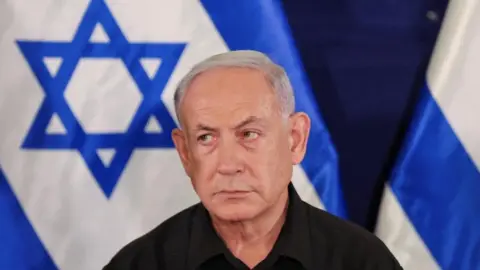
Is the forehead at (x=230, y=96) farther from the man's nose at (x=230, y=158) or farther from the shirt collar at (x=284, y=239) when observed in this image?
the shirt collar at (x=284, y=239)

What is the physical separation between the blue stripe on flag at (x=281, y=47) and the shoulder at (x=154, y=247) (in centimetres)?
23

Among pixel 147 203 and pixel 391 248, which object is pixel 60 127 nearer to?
pixel 147 203

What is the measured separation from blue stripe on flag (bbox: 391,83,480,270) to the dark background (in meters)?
0.06

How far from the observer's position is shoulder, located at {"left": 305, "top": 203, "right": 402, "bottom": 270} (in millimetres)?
954

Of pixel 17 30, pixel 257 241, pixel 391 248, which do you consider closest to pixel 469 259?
pixel 391 248

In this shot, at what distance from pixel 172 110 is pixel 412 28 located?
405mm

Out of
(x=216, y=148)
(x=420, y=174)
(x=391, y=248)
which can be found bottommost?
(x=391, y=248)

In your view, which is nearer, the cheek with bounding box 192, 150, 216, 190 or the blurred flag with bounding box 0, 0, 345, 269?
the cheek with bounding box 192, 150, 216, 190

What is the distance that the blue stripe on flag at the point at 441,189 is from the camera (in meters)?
1.12

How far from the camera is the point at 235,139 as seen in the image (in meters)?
0.88

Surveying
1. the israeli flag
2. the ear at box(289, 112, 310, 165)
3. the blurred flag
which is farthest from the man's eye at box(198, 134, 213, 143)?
the israeli flag

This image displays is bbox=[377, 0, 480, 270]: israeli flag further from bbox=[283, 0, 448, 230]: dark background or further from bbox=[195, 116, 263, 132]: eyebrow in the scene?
bbox=[195, 116, 263, 132]: eyebrow

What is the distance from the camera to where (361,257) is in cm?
96

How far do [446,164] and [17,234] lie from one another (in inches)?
26.5
